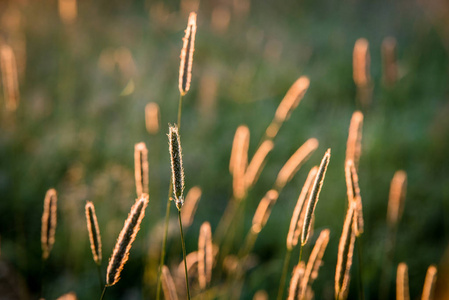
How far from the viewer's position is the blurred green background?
2168 millimetres

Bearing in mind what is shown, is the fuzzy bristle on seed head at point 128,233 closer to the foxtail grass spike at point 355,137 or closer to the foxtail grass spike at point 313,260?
the foxtail grass spike at point 313,260

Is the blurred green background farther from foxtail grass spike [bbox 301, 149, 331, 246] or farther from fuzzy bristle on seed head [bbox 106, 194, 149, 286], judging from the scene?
foxtail grass spike [bbox 301, 149, 331, 246]

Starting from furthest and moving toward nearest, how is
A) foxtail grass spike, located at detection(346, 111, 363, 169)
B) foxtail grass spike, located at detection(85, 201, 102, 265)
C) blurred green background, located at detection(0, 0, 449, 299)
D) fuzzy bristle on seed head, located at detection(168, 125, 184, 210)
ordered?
blurred green background, located at detection(0, 0, 449, 299), foxtail grass spike, located at detection(346, 111, 363, 169), foxtail grass spike, located at detection(85, 201, 102, 265), fuzzy bristle on seed head, located at detection(168, 125, 184, 210)

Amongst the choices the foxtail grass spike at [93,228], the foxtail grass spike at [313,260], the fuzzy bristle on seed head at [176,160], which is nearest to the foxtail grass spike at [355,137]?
the foxtail grass spike at [313,260]

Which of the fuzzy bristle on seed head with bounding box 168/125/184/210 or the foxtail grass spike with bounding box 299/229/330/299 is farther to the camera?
the foxtail grass spike with bounding box 299/229/330/299

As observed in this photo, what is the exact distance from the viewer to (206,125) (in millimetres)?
3641

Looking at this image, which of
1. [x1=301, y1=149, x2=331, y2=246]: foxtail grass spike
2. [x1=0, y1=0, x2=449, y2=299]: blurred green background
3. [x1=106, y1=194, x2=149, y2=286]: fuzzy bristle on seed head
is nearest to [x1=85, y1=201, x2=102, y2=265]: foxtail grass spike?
[x1=106, y1=194, x2=149, y2=286]: fuzzy bristle on seed head

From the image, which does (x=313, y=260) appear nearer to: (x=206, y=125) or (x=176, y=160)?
(x=176, y=160)

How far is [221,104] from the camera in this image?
4156mm

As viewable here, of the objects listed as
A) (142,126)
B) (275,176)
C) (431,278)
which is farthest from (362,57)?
(142,126)

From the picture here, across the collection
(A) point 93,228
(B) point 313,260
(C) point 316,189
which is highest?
(C) point 316,189

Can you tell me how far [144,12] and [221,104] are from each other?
259cm

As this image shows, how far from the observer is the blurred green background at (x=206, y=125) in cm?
217

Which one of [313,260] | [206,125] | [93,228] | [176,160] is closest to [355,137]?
[313,260]
